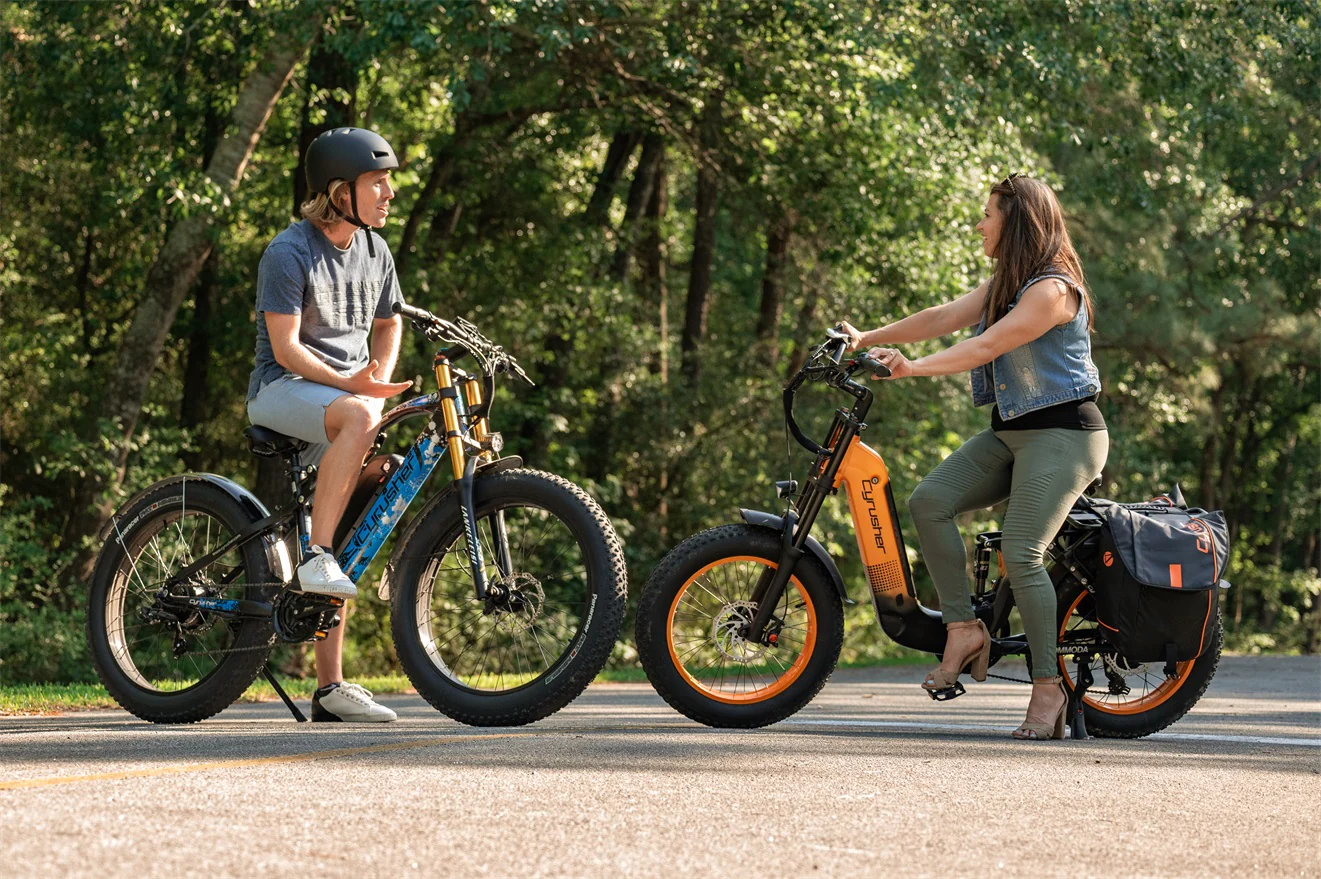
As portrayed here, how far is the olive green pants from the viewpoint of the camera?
597 centimetres

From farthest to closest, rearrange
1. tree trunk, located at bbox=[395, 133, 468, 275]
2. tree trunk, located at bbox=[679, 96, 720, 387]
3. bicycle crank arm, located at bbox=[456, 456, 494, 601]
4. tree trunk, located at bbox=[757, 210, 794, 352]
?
1. tree trunk, located at bbox=[679, 96, 720, 387]
2. tree trunk, located at bbox=[757, 210, 794, 352]
3. tree trunk, located at bbox=[395, 133, 468, 275]
4. bicycle crank arm, located at bbox=[456, 456, 494, 601]

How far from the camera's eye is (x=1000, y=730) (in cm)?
665

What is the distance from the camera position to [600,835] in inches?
147

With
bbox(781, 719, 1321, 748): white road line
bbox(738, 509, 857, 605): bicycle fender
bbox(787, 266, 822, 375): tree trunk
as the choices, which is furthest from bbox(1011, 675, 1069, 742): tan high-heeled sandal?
bbox(787, 266, 822, 375): tree trunk

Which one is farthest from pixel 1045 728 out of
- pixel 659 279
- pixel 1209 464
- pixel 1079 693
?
pixel 1209 464

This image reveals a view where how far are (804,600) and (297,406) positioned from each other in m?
1.98

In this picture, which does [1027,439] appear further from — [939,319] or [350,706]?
[350,706]

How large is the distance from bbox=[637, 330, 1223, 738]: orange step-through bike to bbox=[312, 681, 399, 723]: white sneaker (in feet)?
3.95

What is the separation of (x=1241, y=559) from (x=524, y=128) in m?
26.7

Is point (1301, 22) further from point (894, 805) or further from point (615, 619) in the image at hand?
point (894, 805)

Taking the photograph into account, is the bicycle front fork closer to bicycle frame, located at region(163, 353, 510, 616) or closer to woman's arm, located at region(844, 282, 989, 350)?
bicycle frame, located at region(163, 353, 510, 616)

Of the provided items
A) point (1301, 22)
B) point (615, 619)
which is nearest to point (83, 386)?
point (1301, 22)

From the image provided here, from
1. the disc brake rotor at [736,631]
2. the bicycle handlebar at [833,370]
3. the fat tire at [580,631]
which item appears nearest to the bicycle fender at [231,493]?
the fat tire at [580,631]

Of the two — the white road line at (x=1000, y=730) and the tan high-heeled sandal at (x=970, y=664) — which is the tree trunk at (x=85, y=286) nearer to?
the white road line at (x=1000, y=730)
